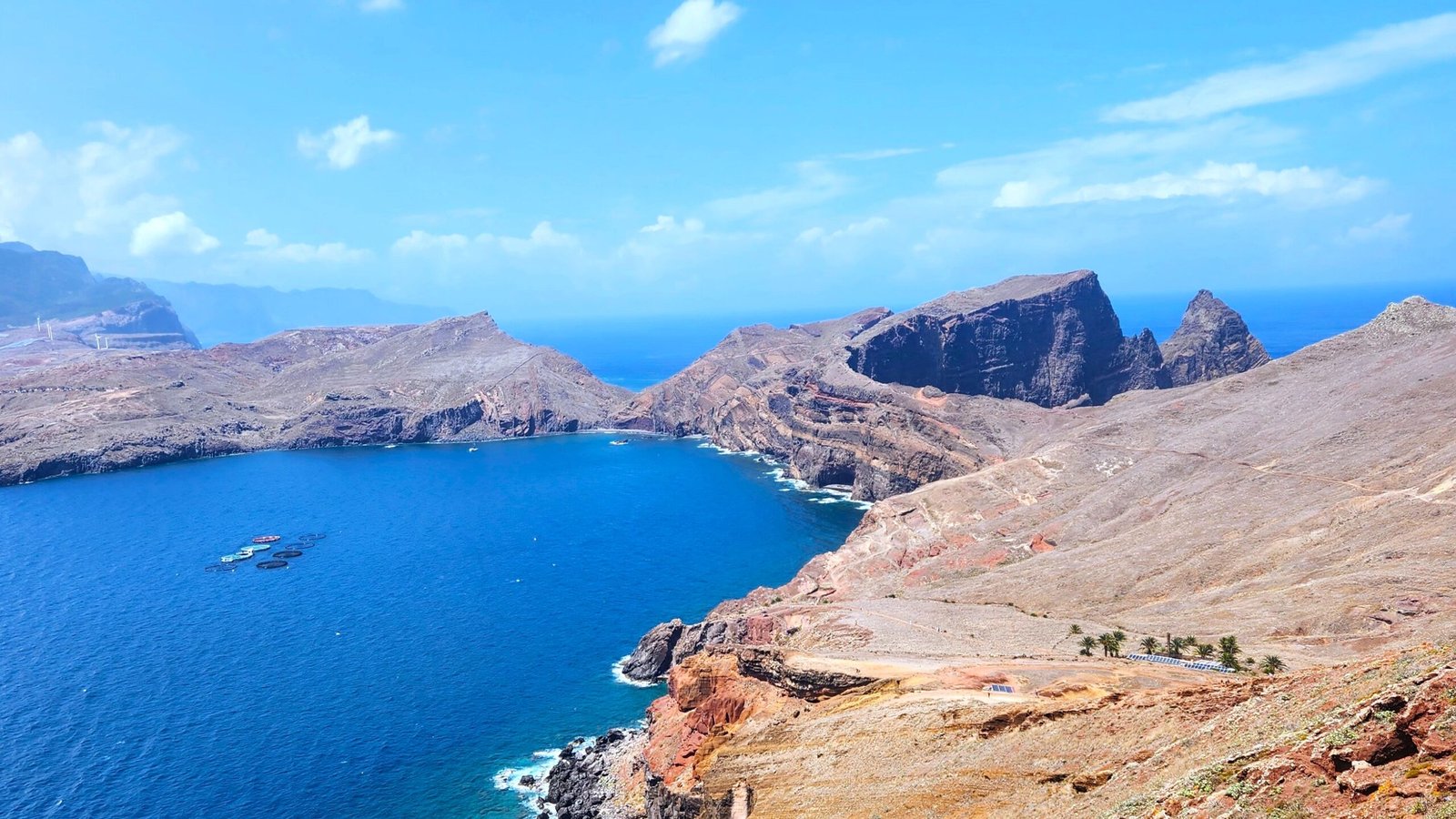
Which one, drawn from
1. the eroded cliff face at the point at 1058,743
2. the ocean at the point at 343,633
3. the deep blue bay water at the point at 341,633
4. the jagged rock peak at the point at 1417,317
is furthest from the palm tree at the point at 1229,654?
the jagged rock peak at the point at 1417,317

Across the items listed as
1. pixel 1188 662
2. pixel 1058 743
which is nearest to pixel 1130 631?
pixel 1188 662

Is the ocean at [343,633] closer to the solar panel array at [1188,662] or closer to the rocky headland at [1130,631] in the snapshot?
the rocky headland at [1130,631]

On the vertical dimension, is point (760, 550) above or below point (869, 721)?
below

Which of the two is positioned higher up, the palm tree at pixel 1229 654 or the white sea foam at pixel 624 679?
the palm tree at pixel 1229 654

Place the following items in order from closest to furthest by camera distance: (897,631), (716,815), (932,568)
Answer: (716,815) → (897,631) → (932,568)

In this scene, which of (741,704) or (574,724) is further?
(574,724)

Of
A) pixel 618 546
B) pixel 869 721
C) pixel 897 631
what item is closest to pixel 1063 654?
pixel 897 631

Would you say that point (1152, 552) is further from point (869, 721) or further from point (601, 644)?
point (601, 644)

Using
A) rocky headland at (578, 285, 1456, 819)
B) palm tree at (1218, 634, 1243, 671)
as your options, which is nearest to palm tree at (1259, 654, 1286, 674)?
palm tree at (1218, 634, 1243, 671)

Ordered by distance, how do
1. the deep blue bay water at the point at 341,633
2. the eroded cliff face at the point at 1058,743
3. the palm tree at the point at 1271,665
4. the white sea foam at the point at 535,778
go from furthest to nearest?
the deep blue bay water at the point at 341,633 → the white sea foam at the point at 535,778 → the palm tree at the point at 1271,665 → the eroded cliff face at the point at 1058,743
